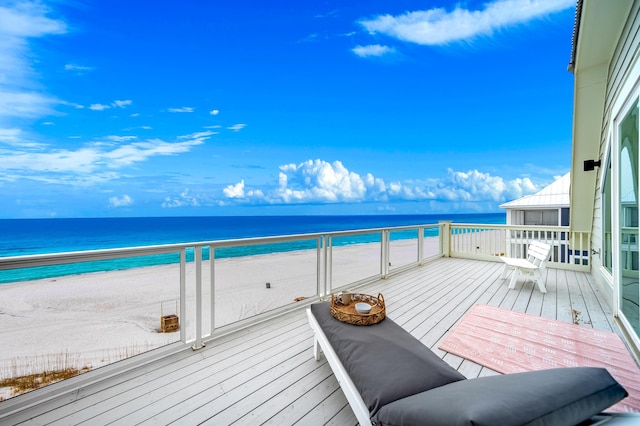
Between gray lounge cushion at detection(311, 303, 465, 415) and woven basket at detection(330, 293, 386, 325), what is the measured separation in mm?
46

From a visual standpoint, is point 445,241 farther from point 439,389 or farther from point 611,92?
point 439,389

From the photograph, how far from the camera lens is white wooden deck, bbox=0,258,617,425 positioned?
69.7 inches

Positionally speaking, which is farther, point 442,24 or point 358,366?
point 442,24

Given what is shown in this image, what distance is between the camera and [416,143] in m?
27.3

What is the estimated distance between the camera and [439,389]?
49.0 inches

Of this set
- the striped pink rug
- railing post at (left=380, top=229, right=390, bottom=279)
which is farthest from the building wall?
railing post at (left=380, top=229, right=390, bottom=279)

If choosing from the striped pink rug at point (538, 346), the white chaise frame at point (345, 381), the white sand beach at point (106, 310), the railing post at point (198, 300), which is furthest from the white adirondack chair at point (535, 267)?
the railing post at point (198, 300)

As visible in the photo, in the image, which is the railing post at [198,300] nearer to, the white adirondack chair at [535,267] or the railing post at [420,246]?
the white adirondack chair at [535,267]

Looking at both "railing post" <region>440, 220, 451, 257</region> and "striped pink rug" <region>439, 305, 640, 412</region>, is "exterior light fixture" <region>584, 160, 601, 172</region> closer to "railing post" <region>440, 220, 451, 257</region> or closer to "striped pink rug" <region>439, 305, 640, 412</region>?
"striped pink rug" <region>439, 305, 640, 412</region>

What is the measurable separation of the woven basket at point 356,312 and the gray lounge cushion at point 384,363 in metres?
0.05

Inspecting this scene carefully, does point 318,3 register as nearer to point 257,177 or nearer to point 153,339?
point 153,339

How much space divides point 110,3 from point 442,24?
14073 millimetres

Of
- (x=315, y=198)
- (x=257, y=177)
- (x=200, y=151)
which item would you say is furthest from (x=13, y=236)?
(x=315, y=198)

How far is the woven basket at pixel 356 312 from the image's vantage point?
2141 mm
